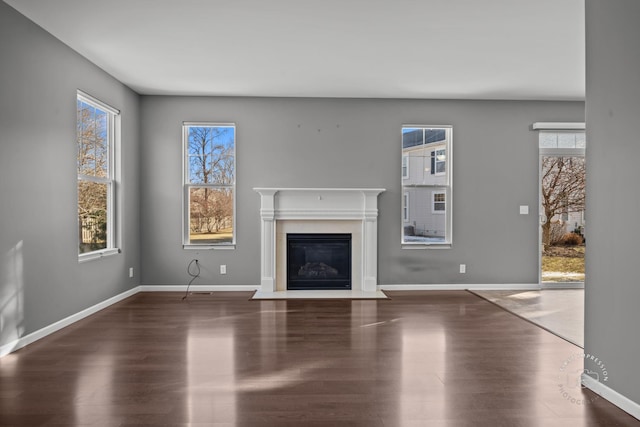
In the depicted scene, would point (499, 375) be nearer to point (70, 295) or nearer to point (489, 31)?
point (489, 31)

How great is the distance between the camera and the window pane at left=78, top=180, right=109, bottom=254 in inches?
180

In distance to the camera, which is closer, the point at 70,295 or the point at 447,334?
the point at 447,334

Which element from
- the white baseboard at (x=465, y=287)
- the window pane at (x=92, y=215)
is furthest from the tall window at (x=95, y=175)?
the white baseboard at (x=465, y=287)

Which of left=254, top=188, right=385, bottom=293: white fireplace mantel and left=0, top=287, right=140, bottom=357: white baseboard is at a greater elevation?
left=254, top=188, right=385, bottom=293: white fireplace mantel

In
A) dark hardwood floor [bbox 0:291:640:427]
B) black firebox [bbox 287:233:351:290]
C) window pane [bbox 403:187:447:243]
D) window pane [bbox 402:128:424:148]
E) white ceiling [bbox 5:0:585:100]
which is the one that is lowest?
dark hardwood floor [bbox 0:291:640:427]

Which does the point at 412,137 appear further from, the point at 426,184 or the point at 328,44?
the point at 328,44

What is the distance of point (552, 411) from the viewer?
7.84 feet

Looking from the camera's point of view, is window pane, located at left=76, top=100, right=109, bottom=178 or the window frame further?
the window frame

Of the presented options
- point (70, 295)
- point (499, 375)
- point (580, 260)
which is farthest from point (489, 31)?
point (70, 295)

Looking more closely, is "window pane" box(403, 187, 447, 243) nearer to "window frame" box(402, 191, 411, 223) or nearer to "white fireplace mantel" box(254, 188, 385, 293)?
"window frame" box(402, 191, 411, 223)

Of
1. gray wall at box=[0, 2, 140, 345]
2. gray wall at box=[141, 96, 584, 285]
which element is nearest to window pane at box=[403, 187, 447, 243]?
gray wall at box=[141, 96, 584, 285]

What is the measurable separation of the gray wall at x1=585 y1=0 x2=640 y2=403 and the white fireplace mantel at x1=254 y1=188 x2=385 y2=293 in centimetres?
324

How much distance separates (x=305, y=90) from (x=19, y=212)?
350 centimetres

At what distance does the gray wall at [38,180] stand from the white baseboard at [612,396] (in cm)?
423
